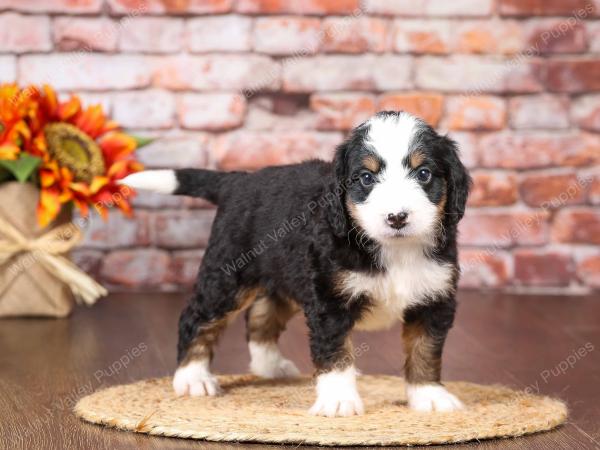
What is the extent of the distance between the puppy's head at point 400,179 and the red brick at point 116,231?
2182mm

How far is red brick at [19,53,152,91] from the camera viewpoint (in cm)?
439

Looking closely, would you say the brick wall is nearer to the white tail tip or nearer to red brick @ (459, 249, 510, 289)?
red brick @ (459, 249, 510, 289)

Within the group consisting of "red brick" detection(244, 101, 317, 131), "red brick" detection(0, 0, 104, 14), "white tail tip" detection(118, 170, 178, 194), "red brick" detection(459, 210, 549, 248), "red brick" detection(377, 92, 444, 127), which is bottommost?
"red brick" detection(459, 210, 549, 248)

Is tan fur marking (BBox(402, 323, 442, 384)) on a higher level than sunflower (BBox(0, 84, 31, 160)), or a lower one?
lower

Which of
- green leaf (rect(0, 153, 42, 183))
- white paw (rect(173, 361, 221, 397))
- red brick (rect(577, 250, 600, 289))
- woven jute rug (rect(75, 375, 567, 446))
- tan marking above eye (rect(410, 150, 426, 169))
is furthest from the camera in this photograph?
red brick (rect(577, 250, 600, 289))

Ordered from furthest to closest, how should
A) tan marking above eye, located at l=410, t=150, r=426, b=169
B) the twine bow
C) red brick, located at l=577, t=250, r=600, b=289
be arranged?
red brick, located at l=577, t=250, r=600, b=289, the twine bow, tan marking above eye, located at l=410, t=150, r=426, b=169

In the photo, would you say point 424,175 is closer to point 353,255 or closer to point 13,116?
point 353,255

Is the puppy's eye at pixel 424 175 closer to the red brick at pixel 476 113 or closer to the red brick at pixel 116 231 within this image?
the red brick at pixel 476 113

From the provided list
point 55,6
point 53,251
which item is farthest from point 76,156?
point 55,6

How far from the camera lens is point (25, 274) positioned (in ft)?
12.4

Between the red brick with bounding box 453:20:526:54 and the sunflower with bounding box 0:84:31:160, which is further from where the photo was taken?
the red brick with bounding box 453:20:526:54

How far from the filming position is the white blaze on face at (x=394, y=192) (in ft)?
7.27

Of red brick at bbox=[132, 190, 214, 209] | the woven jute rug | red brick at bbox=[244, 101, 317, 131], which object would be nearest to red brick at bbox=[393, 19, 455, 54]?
red brick at bbox=[244, 101, 317, 131]

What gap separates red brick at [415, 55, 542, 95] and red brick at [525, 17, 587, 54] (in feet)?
0.34
